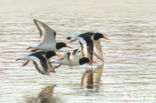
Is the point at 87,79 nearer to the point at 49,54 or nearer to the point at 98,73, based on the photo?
the point at 98,73

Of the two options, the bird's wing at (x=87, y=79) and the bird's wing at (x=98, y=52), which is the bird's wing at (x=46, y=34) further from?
the bird's wing at (x=98, y=52)

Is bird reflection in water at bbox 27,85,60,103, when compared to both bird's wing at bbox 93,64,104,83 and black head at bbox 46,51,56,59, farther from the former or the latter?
black head at bbox 46,51,56,59

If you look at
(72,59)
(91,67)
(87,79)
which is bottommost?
(91,67)

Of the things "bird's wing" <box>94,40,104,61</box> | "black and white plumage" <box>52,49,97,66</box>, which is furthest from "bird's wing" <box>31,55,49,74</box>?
"bird's wing" <box>94,40,104,61</box>

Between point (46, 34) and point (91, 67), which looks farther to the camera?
point (91, 67)

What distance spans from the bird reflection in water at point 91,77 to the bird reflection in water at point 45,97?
1.11 meters

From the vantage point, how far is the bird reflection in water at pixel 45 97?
13062 millimetres

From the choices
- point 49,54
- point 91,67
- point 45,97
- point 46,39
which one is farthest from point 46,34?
point 45,97

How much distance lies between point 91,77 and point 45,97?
2991 mm

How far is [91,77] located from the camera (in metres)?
16.2

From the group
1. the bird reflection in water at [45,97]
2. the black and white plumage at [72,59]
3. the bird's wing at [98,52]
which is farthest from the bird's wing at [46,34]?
the bird reflection in water at [45,97]

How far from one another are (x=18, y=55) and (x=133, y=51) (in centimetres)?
430

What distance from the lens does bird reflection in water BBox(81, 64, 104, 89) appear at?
15008 millimetres

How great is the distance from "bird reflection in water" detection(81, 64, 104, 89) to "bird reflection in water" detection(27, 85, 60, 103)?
1115 millimetres
